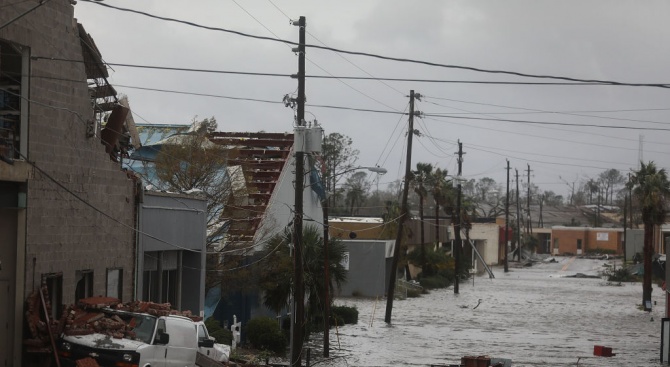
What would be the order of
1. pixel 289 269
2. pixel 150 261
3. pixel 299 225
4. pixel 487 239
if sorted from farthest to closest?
pixel 487 239, pixel 289 269, pixel 299 225, pixel 150 261

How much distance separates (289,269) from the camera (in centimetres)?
3953

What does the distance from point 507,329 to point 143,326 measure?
3468 centimetres

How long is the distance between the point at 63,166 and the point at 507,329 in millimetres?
34579

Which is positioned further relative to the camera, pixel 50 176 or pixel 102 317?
pixel 50 176

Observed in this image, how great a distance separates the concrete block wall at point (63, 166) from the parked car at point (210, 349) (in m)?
2.89

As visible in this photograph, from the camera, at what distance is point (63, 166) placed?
22234mm

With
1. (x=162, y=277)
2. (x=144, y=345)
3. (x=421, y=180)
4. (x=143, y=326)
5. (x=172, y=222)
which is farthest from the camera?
(x=421, y=180)

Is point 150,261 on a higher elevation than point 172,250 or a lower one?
lower

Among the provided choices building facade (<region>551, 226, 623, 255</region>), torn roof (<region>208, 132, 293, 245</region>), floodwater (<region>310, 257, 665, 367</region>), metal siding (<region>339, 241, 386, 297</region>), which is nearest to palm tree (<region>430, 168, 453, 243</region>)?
floodwater (<region>310, 257, 665, 367</region>)

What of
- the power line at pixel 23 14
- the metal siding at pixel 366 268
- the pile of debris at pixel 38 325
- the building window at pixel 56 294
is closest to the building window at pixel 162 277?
the building window at pixel 56 294

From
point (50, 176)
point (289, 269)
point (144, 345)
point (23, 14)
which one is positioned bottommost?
point (144, 345)

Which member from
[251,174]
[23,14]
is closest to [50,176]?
[23,14]

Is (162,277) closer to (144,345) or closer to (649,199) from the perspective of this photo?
(144,345)

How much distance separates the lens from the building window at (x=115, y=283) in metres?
25.3
